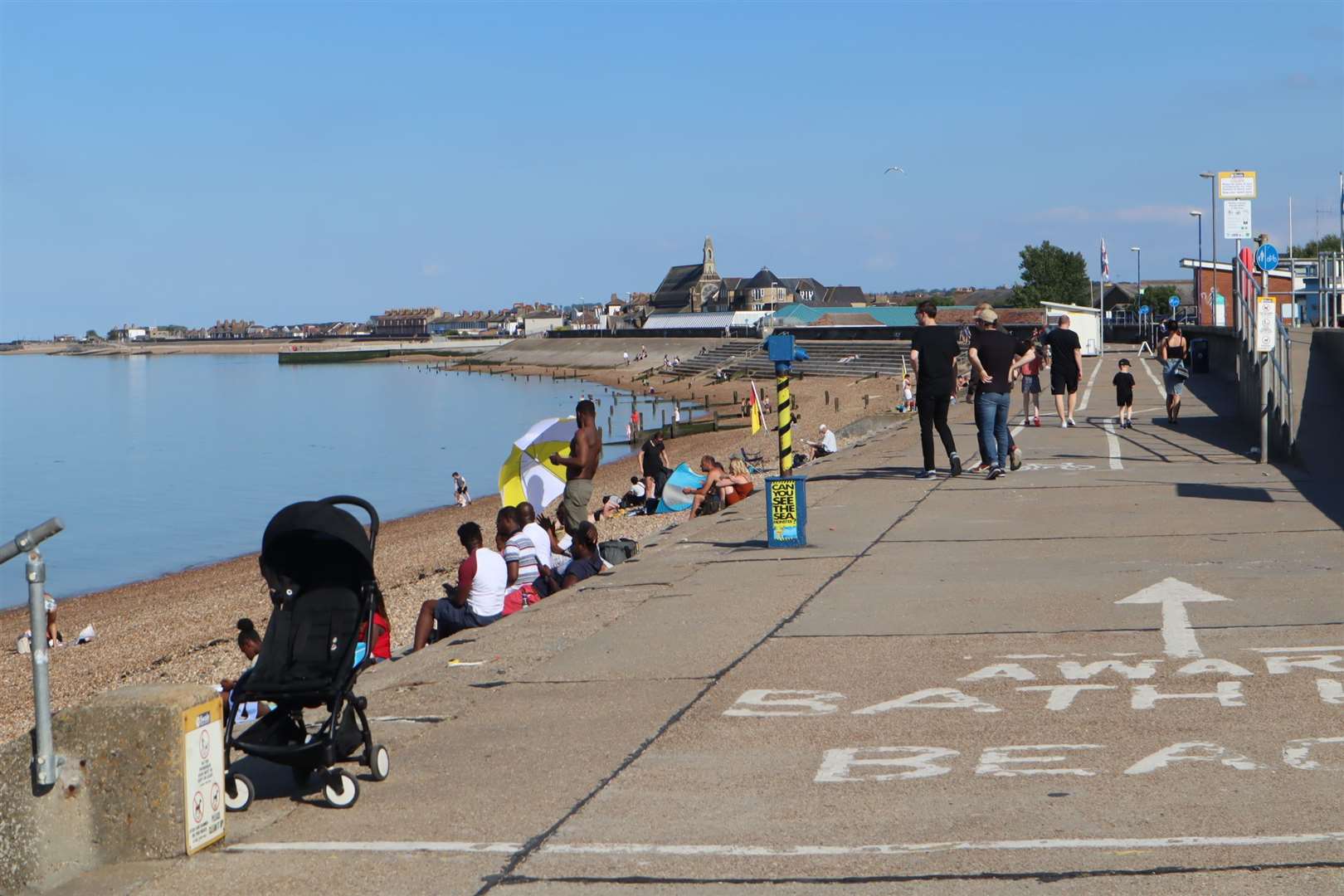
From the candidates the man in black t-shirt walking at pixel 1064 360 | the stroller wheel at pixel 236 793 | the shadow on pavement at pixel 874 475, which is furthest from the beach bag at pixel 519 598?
the man in black t-shirt walking at pixel 1064 360

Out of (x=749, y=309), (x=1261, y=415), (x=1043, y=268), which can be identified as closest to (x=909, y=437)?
(x=1261, y=415)

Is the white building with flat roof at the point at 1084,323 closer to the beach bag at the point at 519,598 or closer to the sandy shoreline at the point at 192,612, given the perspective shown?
the sandy shoreline at the point at 192,612

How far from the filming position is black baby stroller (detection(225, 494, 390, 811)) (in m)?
6.05

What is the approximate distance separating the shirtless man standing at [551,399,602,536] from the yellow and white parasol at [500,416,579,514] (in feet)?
4.63

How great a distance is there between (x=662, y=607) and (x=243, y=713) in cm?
307

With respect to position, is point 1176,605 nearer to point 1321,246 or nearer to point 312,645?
point 312,645

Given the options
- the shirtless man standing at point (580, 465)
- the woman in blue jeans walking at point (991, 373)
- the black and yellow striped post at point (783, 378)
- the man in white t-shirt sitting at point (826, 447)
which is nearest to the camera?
the black and yellow striped post at point (783, 378)

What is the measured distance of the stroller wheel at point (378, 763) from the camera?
20.3ft

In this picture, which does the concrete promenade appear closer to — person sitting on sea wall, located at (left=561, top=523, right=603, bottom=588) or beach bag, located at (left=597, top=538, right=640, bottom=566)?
person sitting on sea wall, located at (left=561, top=523, right=603, bottom=588)

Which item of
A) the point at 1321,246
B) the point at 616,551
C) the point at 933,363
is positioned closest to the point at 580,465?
the point at 616,551

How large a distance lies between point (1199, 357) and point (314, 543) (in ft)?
113

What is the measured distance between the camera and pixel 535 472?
1700 cm

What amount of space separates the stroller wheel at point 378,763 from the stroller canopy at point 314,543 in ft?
2.52

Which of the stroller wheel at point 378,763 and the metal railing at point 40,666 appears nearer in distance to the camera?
the metal railing at point 40,666
